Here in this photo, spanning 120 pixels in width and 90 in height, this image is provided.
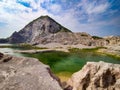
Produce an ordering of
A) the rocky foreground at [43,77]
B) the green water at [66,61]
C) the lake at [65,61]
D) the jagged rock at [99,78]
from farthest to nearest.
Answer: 1. the green water at [66,61]
2. the lake at [65,61]
3. the jagged rock at [99,78]
4. the rocky foreground at [43,77]

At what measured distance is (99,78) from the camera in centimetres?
2411

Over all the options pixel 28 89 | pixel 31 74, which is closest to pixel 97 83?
pixel 31 74

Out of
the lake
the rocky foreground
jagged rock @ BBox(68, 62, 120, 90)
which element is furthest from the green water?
the rocky foreground

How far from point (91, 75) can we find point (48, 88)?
12.4 meters

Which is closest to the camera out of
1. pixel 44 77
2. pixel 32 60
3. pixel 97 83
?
pixel 44 77

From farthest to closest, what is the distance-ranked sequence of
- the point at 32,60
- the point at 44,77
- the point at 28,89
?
the point at 32,60 → the point at 44,77 → the point at 28,89

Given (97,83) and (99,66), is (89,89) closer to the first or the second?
(97,83)

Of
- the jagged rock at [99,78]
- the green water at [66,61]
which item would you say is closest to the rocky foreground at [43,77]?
the jagged rock at [99,78]

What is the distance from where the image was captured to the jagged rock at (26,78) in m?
14.5

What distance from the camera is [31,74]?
17.0 meters

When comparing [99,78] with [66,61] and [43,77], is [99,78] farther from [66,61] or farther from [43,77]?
[66,61]

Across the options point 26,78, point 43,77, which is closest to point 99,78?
point 43,77

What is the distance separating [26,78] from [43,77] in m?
1.54

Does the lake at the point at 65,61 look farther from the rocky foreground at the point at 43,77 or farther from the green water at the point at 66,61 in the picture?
the rocky foreground at the point at 43,77
